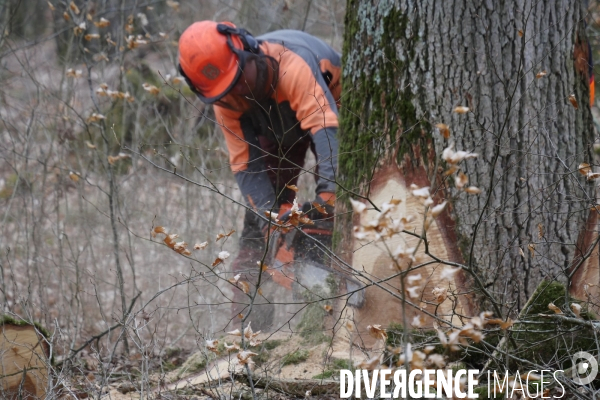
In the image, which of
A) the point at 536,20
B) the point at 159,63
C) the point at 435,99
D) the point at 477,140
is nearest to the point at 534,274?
the point at 477,140

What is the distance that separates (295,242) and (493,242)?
4.54 feet

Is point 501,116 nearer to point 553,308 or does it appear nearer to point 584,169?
point 584,169

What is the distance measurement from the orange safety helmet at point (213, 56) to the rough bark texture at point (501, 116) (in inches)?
55.2

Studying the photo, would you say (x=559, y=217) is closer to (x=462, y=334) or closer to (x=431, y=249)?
(x=431, y=249)

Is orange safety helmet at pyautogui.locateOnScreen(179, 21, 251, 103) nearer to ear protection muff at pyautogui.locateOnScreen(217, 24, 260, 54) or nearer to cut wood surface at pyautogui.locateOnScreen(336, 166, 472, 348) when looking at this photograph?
ear protection muff at pyautogui.locateOnScreen(217, 24, 260, 54)

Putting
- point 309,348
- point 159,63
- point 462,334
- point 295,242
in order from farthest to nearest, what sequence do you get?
point 159,63 < point 295,242 < point 309,348 < point 462,334

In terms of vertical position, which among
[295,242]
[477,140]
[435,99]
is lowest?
[295,242]

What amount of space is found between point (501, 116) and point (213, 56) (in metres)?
2.08

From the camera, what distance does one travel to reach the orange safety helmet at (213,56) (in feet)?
14.3

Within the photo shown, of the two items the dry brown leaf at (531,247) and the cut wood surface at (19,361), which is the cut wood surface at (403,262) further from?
the cut wood surface at (19,361)

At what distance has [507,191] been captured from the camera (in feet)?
10.6

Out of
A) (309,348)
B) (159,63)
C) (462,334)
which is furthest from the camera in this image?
(159,63)

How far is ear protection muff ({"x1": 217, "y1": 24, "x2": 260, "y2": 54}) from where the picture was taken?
4.42 meters

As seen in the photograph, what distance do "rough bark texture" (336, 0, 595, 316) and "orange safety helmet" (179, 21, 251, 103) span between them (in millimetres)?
1402
